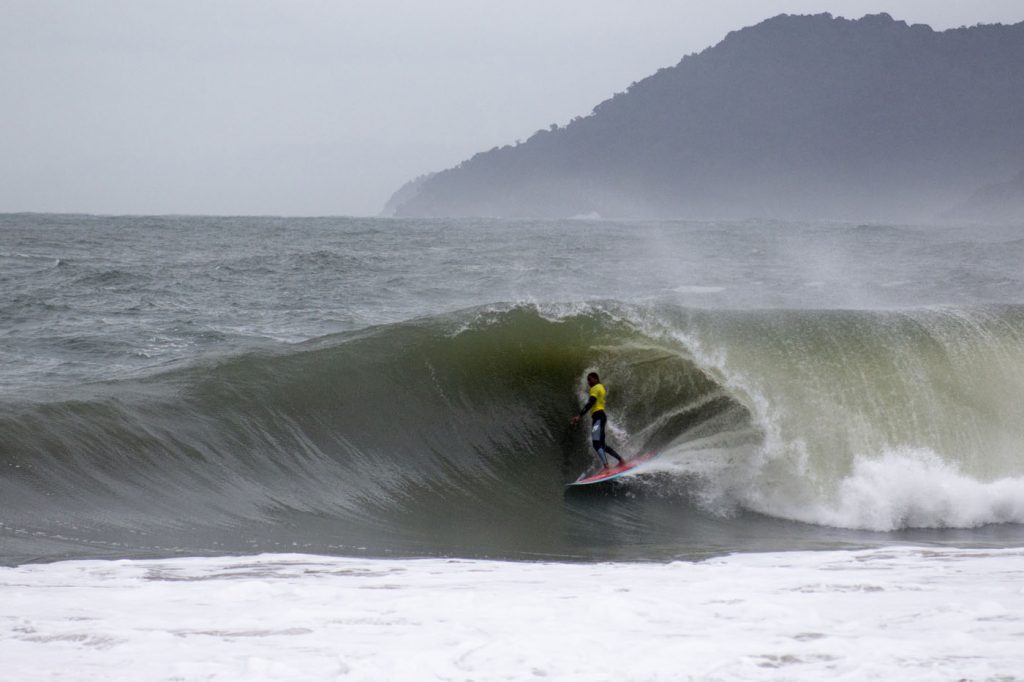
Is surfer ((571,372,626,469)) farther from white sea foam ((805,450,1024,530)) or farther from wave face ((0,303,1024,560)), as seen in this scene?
white sea foam ((805,450,1024,530))

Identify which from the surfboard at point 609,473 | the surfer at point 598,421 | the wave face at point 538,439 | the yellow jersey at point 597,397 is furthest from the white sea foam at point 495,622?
the yellow jersey at point 597,397

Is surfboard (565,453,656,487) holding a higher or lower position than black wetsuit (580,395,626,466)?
lower

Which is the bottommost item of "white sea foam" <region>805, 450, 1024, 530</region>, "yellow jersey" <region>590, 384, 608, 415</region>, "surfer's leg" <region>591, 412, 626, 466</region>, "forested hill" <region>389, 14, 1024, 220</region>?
"white sea foam" <region>805, 450, 1024, 530</region>

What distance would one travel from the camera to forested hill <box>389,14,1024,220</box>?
527 ft

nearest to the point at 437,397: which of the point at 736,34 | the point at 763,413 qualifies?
the point at 763,413

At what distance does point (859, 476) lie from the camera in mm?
10328

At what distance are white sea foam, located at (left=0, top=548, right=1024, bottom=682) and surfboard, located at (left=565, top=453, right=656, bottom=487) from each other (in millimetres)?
3635

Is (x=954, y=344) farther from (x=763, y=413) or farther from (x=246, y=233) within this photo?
(x=246, y=233)

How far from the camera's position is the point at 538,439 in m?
11.6

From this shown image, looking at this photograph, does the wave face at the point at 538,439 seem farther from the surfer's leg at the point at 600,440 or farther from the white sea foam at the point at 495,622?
the white sea foam at the point at 495,622

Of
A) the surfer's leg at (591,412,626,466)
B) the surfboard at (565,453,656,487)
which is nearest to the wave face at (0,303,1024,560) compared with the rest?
the surfboard at (565,453,656,487)

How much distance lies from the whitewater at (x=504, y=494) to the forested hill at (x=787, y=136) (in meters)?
144

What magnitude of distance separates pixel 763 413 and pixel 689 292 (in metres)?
13.2

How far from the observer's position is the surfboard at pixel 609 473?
10508mm
